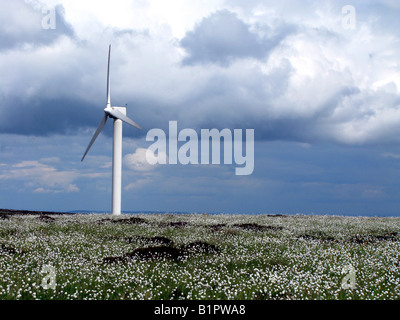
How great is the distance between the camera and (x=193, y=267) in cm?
1498

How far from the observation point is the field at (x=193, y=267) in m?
11.8

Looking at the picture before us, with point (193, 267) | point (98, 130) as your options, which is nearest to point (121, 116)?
point (98, 130)

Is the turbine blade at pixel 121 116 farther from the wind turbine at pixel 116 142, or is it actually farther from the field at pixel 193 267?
the field at pixel 193 267

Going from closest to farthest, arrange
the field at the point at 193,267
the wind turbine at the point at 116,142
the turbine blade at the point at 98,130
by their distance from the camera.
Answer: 1. the field at the point at 193,267
2. the wind turbine at the point at 116,142
3. the turbine blade at the point at 98,130

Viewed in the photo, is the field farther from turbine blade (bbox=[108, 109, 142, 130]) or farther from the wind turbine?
turbine blade (bbox=[108, 109, 142, 130])

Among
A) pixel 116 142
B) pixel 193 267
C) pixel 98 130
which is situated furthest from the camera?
pixel 116 142

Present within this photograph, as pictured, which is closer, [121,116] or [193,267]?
[193,267]

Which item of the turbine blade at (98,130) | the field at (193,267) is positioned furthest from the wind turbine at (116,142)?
the field at (193,267)

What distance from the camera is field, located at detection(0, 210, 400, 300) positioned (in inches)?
464

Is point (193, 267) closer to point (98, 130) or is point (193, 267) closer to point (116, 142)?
point (116, 142)

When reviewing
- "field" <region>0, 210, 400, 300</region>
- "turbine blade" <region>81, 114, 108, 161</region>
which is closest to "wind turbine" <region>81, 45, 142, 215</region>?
"turbine blade" <region>81, 114, 108, 161</region>

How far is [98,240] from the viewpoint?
73.0 ft
